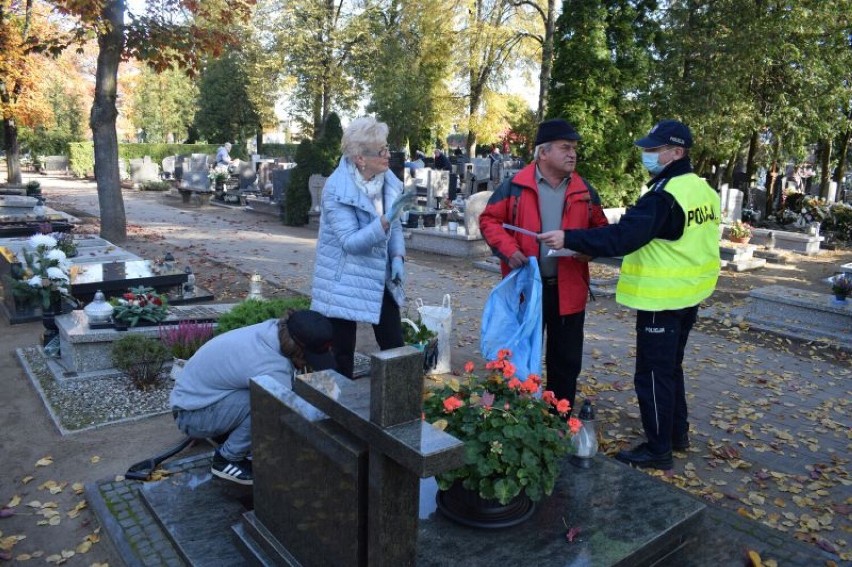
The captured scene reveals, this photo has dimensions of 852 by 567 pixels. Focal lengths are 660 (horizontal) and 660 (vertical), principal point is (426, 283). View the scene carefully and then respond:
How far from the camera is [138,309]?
5.65 m

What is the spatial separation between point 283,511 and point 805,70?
52.9ft

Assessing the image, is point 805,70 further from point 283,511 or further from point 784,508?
point 283,511

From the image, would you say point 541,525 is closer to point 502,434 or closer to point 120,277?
point 502,434

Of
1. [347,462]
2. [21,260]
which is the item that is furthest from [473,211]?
[347,462]

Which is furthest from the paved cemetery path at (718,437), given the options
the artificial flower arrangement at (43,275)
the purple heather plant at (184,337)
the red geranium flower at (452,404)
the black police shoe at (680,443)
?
the red geranium flower at (452,404)

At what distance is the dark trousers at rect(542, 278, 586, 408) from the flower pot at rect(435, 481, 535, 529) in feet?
4.09

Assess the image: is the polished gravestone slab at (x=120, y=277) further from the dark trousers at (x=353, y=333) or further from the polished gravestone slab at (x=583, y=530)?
the polished gravestone slab at (x=583, y=530)

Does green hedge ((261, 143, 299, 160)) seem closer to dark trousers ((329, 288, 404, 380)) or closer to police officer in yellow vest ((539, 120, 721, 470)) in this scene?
dark trousers ((329, 288, 404, 380))

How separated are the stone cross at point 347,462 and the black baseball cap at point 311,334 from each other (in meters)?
0.35

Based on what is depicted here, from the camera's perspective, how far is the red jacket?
384 cm

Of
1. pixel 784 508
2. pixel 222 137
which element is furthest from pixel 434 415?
pixel 222 137

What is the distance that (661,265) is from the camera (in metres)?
3.66

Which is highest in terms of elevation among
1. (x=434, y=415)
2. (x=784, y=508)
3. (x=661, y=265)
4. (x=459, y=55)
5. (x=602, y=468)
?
(x=459, y=55)

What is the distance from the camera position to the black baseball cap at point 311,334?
9.94 ft
